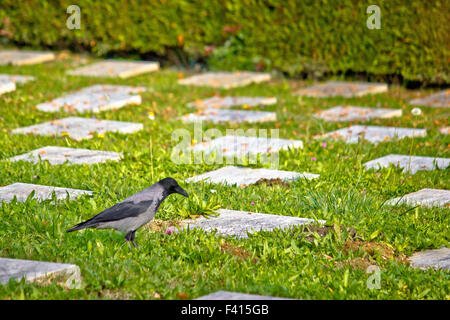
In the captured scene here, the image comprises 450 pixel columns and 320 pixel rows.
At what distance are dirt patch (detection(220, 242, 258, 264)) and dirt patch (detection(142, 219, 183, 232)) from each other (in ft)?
1.39

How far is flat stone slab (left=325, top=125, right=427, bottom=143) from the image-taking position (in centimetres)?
679

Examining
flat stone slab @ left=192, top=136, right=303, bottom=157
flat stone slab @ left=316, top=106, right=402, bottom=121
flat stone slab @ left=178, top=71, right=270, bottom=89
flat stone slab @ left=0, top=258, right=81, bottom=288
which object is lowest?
flat stone slab @ left=192, top=136, right=303, bottom=157

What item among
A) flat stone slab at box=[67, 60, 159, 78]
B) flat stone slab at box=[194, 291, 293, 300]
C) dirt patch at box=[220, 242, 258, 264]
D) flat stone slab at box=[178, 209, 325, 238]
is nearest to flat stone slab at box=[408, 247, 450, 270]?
flat stone slab at box=[178, 209, 325, 238]

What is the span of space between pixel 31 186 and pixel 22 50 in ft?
25.4

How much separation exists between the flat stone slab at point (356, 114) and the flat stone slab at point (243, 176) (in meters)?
2.30

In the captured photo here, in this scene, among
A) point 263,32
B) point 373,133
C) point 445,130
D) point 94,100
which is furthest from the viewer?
point 263,32

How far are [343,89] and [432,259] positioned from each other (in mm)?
5557

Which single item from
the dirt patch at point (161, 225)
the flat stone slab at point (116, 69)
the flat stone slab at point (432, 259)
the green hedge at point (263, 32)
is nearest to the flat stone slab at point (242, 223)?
the dirt patch at point (161, 225)

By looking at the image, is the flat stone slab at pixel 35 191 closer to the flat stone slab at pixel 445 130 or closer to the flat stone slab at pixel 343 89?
the flat stone slab at pixel 445 130

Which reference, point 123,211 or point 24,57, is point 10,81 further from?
point 123,211

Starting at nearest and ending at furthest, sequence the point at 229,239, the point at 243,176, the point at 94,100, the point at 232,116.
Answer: the point at 229,239 → the point at 243,176 → the point at 232,116 → the point at 94,100

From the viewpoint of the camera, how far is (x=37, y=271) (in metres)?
3.40

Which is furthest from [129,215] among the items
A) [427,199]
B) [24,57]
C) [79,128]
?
[24,57]

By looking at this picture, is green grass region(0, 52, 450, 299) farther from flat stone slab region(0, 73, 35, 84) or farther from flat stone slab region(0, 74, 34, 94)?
flat stone slab region(0, 73, 35, 84)
